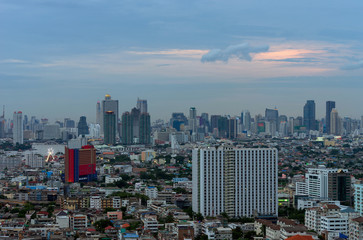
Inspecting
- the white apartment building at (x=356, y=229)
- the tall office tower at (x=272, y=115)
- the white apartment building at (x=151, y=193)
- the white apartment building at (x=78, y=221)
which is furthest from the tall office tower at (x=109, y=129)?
the white apartment building at (x=356, y=229)

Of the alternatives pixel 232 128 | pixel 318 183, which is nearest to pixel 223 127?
pixel 232 128

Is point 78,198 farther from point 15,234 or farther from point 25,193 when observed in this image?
point 15,234

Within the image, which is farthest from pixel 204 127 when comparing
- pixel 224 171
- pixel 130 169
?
pixel 224 171

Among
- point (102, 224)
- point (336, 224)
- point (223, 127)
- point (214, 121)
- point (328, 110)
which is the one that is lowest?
point (102, 224)

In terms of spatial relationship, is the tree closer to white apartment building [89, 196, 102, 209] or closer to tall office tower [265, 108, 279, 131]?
white apartment building [89, 196, 102, 209]

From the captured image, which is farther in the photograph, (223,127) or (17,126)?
(223,127)

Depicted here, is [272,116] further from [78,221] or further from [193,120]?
[78,221]
